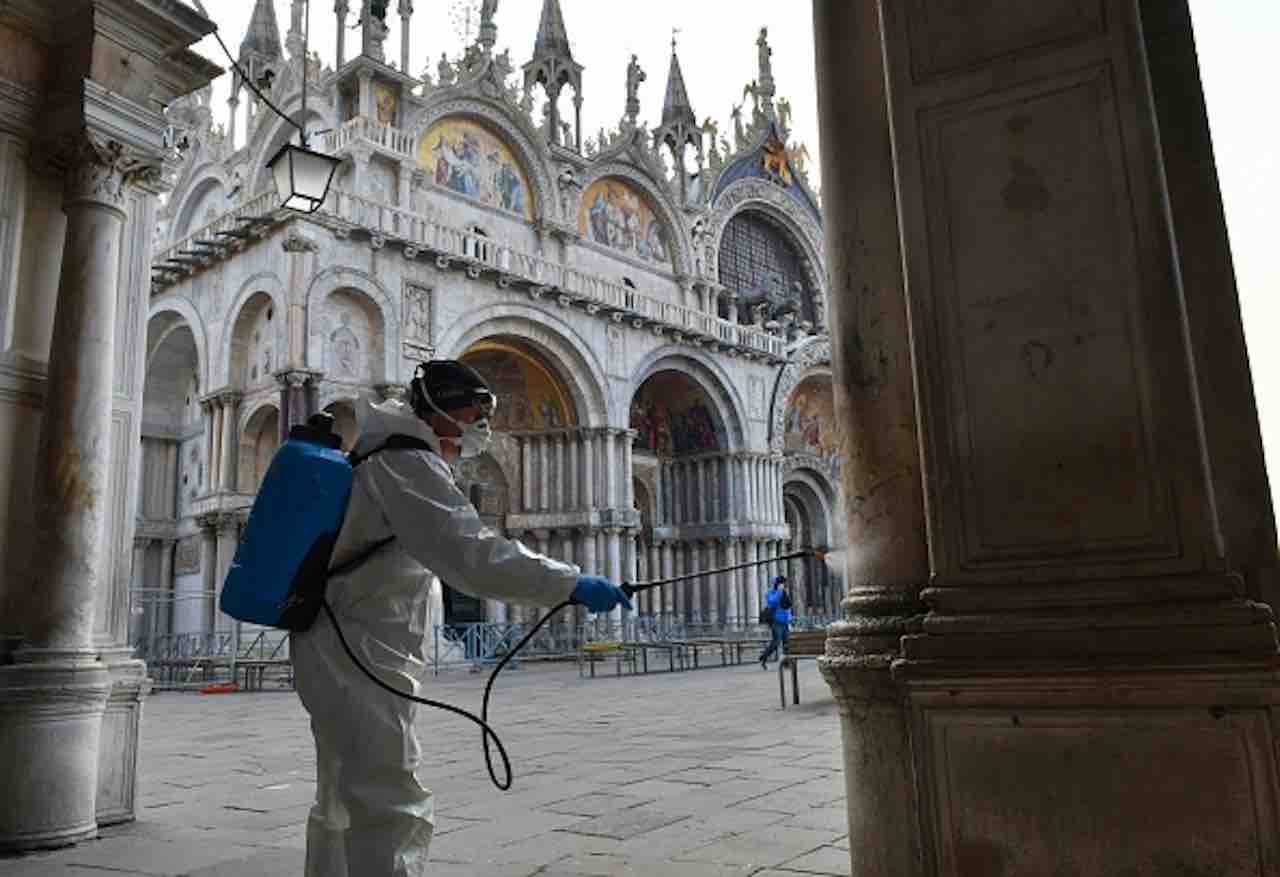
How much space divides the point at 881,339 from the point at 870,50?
1.00m

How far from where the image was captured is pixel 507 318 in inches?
815

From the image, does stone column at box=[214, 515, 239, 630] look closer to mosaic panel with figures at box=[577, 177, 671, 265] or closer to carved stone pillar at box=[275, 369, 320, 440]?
carved stone pillar at box=[275, 369, 320, 440]

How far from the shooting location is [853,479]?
3193 mm

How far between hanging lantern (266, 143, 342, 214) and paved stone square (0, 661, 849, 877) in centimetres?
404

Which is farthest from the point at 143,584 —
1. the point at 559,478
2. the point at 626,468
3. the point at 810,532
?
the point at 810,532

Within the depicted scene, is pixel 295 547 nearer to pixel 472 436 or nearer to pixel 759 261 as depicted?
pixel 472 436

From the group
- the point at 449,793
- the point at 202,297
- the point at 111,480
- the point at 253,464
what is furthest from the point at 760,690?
the point at 202,297

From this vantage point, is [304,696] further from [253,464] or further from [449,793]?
[253,464]

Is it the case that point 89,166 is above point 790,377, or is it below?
below

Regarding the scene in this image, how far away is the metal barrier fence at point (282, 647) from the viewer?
615 inches

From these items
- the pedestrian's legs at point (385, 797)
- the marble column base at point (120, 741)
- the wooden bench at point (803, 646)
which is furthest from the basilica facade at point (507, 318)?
the pedestrian's legs at point (385, 797)

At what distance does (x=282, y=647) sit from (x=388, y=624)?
51.0 feet

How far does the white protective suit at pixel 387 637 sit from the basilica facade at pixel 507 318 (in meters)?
12.1

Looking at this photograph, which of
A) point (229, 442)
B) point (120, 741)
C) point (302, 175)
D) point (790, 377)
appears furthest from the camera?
point (790, 377)
